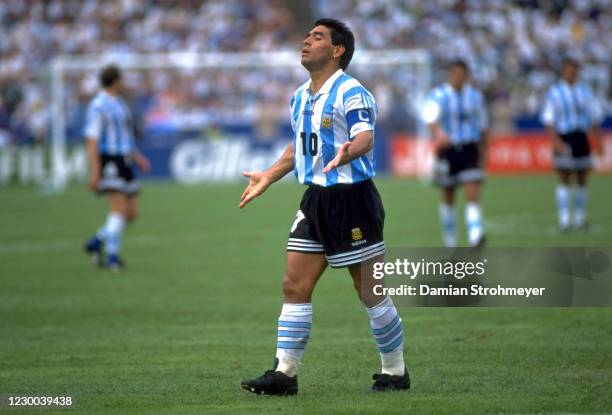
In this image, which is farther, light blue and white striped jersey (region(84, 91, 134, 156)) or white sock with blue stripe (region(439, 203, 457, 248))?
white sock with blue stripe (region(439, 203, 457, 248))

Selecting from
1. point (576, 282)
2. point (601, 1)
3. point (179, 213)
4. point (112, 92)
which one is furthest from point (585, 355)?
point (601, 1)

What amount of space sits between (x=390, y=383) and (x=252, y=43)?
32.8m

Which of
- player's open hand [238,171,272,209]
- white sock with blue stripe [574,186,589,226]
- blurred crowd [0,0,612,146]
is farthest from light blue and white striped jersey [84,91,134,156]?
blurred crowd [0,0,612,146]

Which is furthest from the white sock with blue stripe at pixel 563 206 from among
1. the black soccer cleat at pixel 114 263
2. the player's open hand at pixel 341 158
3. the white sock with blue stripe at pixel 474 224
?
the player's open hand at pixel 341 158

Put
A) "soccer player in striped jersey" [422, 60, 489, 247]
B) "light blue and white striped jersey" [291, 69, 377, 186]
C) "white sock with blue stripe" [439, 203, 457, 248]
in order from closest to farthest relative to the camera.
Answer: "light blue and white striped jersey" [291, 69, 377, 186]
"soccer player in striped jersey" [422, 60, 489, 247]
"white sock with blue stripe" [439, 203, 457, 248]

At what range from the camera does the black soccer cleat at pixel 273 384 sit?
288 inches

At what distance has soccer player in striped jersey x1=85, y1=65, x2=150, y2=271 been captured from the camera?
15.4m

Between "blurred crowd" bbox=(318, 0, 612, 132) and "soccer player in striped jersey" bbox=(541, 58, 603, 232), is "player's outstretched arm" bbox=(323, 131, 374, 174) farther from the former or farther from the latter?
"blurred crowd" bbox=(318, 0, 612, 132)

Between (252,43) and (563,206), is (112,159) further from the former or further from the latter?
(252,43)

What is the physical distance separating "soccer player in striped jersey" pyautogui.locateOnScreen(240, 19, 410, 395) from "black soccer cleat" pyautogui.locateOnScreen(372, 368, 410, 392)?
0.03 meters

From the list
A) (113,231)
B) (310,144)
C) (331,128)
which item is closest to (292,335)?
(310,144)

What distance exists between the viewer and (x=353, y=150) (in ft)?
22.9

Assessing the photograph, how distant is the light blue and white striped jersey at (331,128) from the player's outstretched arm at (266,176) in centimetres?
22

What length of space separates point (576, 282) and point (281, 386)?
192 centimetres
